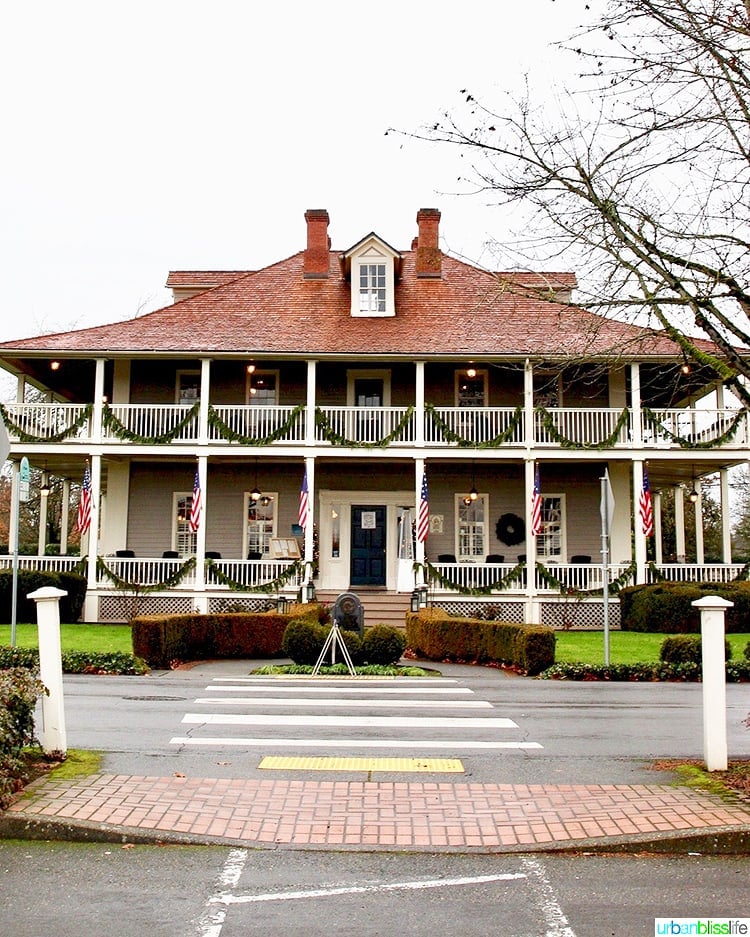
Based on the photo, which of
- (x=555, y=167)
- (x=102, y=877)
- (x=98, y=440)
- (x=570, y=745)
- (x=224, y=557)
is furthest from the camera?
(x=224, y=557)

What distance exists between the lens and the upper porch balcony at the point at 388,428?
2623 cm

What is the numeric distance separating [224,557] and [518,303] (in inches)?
420

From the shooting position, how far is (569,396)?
2867 cm

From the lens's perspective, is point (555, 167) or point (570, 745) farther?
point (570, 745)

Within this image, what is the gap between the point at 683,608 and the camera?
75.1 feet

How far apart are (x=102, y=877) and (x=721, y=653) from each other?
4538 mm

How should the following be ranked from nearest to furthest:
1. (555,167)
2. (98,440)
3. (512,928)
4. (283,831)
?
1. (512,928)
2. (283,831)
3. (555,167)
4. (98,440)

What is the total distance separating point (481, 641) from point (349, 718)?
790 cm

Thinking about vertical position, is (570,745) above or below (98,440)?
below

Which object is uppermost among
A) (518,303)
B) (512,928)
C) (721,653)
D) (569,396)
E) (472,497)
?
(518,303)

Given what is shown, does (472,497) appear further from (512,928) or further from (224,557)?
(512,928)

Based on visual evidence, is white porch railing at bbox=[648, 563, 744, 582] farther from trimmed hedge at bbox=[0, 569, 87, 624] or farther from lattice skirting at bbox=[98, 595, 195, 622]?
trimmed hedge at bbox=[0, 569, 87, 624]

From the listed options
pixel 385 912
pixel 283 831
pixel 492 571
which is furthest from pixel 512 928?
pixel 492 571

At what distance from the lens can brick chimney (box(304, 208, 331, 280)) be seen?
3081 cm
